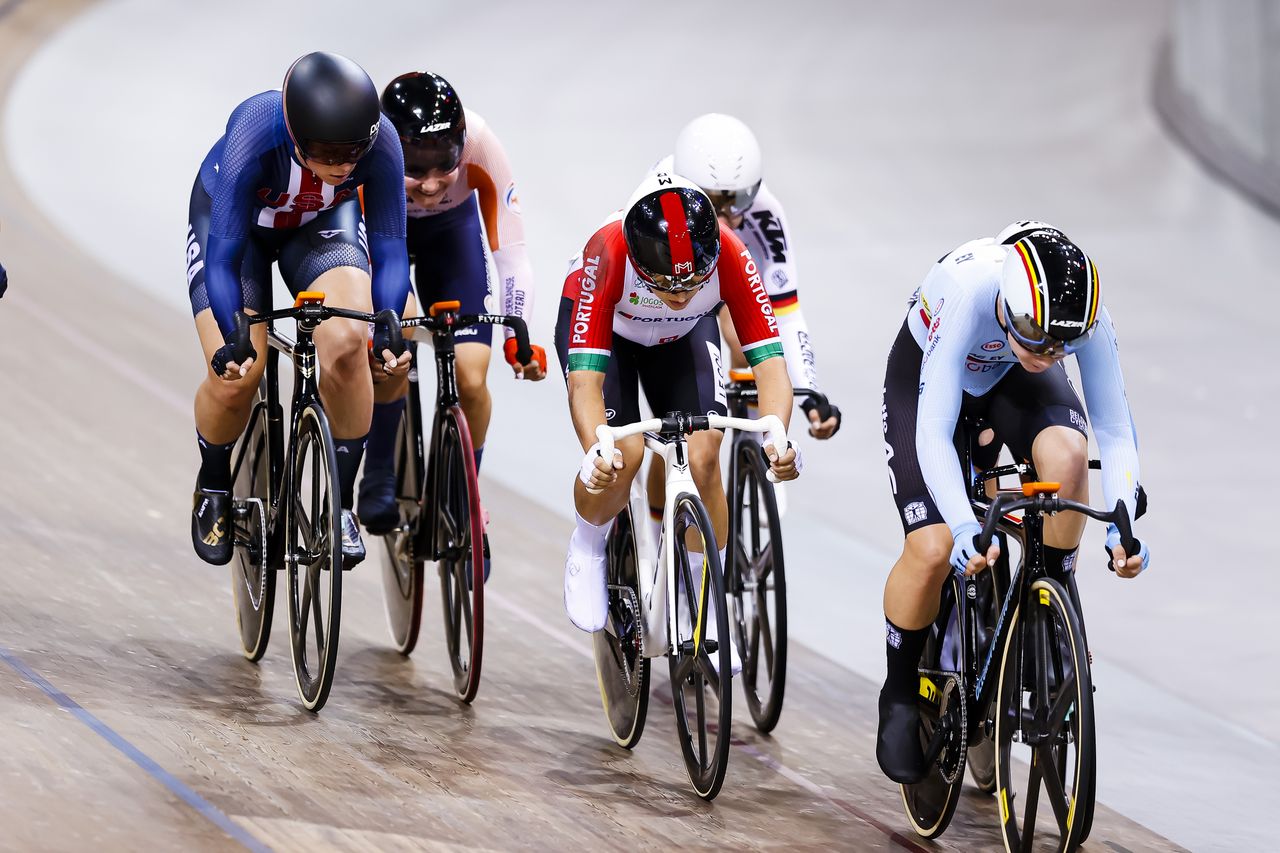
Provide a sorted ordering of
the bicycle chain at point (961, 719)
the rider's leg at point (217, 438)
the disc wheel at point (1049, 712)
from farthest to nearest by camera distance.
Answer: the rider's leg at point (217, 438) < the bicycle chain at point (961, 719) < the disc wheel at point (1049, 712)

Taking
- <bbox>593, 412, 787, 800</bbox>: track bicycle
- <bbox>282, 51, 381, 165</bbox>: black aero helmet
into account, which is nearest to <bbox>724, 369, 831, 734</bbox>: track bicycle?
<bbox>593, 412, 787, 800</bbox>: track bicycle

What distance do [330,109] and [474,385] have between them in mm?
1061

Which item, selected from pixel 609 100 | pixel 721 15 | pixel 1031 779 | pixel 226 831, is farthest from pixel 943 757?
pixel 721 15

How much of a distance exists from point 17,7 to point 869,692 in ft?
39.8

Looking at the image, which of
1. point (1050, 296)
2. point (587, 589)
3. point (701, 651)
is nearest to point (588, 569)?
point (587, 589)

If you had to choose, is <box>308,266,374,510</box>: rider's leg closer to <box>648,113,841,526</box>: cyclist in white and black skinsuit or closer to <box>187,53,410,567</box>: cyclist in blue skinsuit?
<box>187,53,410,567</box>: cyclist in blue skinsuit

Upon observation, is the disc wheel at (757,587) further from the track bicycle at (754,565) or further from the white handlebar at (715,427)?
the white handlebar at (715,427)

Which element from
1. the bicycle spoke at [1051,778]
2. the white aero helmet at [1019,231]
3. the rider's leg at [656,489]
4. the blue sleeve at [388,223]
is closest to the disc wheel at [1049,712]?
the bicycle spoke at [1051,778]

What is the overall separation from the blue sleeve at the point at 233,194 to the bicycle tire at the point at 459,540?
69cm

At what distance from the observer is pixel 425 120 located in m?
4.44

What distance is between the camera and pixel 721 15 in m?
15.4

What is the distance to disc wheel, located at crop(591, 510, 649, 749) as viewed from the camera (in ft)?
13.5

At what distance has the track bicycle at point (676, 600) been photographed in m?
3.67

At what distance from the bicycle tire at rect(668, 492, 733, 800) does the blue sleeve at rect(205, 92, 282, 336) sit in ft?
3.76
